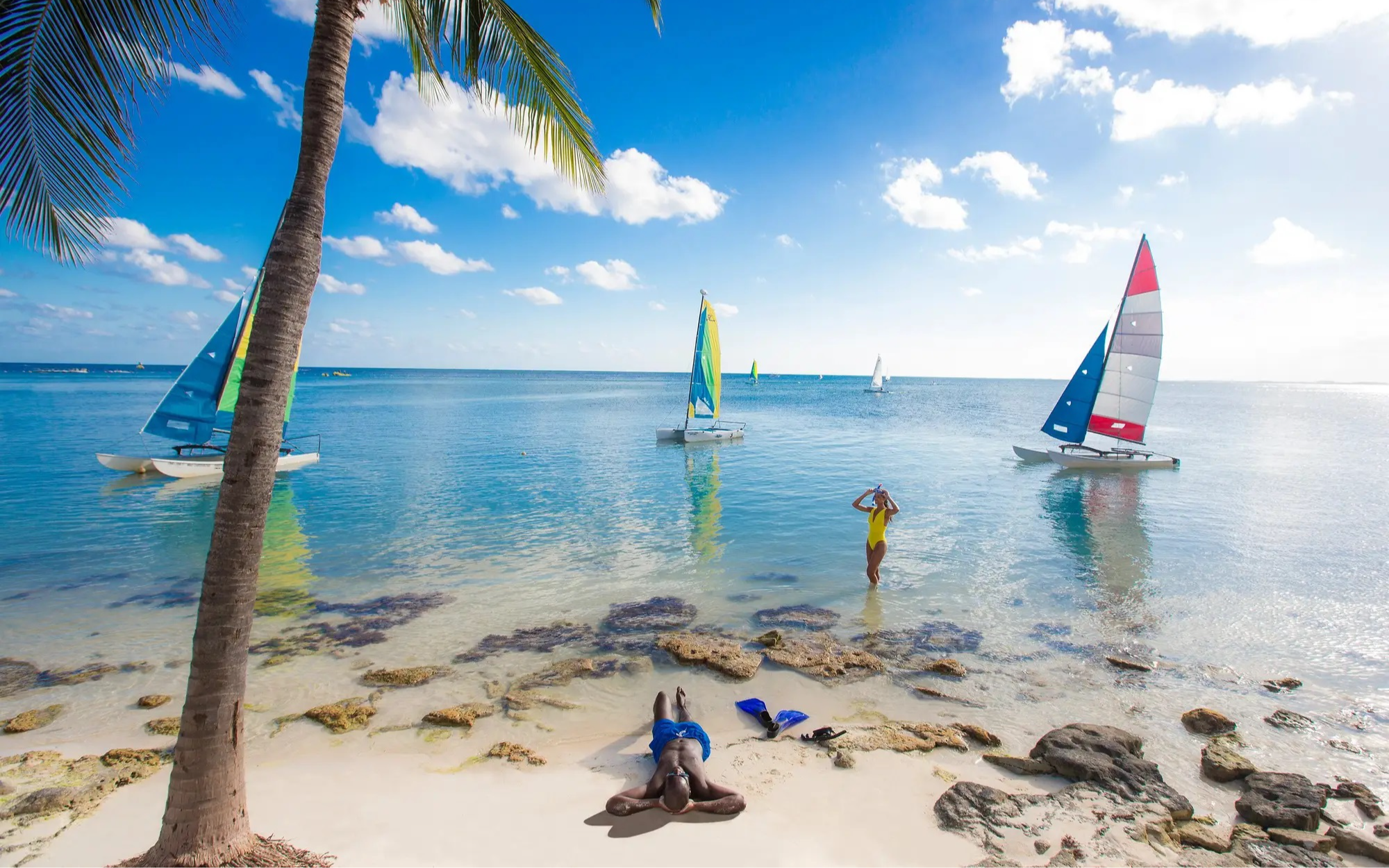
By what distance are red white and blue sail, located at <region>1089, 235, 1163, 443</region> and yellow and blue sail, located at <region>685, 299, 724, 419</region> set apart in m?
20.6

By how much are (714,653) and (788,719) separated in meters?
2.15

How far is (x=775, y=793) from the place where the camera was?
6.20 metres

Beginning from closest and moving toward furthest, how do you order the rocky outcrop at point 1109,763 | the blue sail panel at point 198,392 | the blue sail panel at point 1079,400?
the rocky outcrop at point 1109,763 → the blue sail panel at point 198,392 → the blue sail panel at point 1079,400

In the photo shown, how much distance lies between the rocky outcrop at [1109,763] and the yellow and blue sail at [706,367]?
29.2m

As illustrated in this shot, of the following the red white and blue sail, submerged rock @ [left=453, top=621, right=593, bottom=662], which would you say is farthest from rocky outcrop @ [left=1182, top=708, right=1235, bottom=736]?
the red white and blue sail

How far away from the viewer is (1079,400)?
1212 inches

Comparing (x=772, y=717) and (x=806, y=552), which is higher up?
(x=772, y=717)

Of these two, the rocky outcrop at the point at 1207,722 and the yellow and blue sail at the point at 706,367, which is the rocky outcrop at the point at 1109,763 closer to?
the rocky outcrop at the point at 1207,722

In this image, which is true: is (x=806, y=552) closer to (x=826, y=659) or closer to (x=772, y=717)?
(x=826, y=659)

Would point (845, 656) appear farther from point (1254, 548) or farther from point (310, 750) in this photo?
point (1254, 548)

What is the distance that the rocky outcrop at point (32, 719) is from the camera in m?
7.48

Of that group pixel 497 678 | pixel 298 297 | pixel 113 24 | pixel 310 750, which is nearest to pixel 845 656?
pixel 497 678

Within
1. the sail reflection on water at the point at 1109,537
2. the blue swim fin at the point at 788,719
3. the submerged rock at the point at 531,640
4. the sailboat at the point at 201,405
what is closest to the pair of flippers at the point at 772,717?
the blue swim fin at the point at 788,719

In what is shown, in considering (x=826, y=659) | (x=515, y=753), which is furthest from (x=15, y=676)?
(x=826, y=659)
